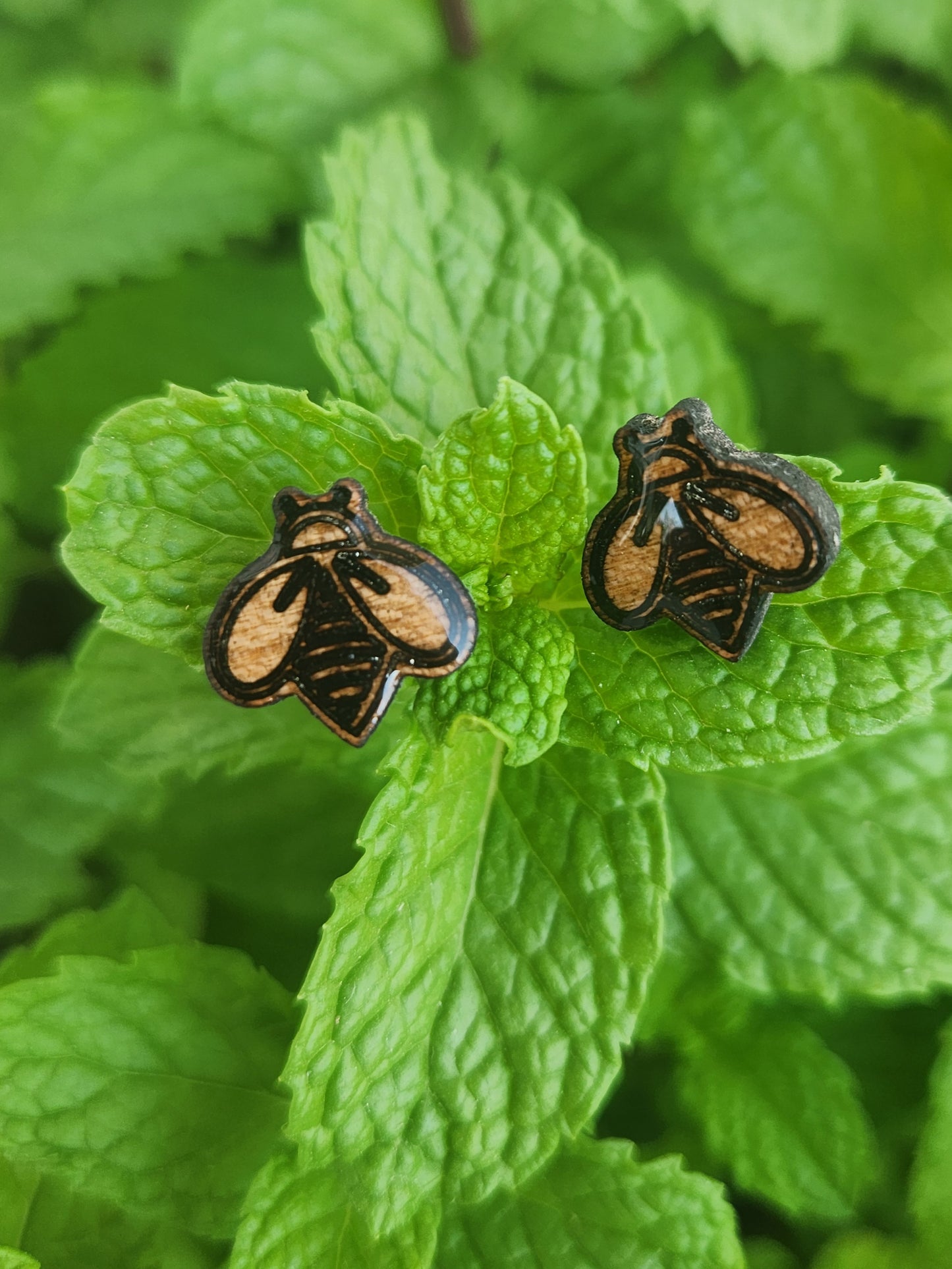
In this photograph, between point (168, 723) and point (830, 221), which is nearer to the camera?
point (168, 723)

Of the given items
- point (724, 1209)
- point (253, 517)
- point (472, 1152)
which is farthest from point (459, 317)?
point (724, 1209)

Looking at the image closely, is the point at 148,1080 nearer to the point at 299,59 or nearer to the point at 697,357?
the point at 697,357

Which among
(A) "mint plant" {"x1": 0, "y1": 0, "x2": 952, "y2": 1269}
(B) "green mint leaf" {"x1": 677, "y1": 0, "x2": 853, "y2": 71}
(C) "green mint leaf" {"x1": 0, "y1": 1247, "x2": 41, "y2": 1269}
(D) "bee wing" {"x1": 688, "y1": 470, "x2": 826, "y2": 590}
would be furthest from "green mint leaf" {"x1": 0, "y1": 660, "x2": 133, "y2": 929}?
(B) "green mint leaf" {"x1": 677, "y1": 0, "x2": 853, "y2": 71}

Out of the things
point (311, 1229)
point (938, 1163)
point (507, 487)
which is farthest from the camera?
point (938, 1163)

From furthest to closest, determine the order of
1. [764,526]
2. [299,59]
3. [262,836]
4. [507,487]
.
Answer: [299,59] < [262,836] < [507,487] < [764,526]

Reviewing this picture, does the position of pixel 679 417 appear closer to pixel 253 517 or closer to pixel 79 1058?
pixel 253 517

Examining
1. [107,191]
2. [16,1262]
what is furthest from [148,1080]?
[107,191]
